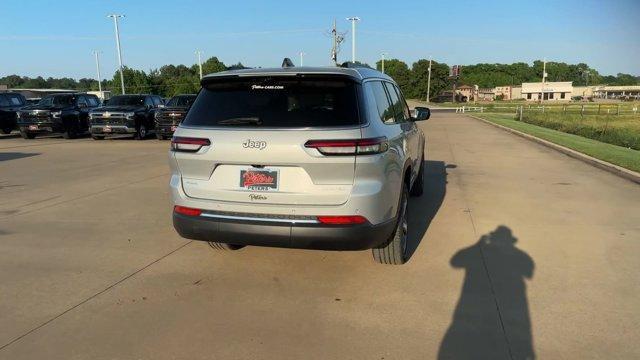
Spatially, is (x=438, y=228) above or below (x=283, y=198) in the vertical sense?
below

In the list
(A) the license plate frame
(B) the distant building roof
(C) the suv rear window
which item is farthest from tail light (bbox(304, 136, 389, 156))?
(B) the distant building roof

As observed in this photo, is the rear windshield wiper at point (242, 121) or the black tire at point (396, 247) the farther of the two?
the black tire at point (396, 247)

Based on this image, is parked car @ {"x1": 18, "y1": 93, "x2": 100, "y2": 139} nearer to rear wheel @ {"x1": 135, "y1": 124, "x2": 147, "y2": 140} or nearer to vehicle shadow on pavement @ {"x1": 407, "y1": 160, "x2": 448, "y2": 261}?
rear wheel @ {"x1": 135, "y1": 124, "x2": 147, "y2": 140}

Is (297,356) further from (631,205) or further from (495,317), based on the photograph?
(631,205)

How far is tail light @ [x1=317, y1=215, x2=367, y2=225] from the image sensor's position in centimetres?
367

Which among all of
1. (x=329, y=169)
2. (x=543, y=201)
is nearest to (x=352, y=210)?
(x=329, y=169)

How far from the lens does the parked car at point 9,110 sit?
66.7 feet

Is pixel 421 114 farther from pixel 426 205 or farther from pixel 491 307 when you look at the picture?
pixel 491 307

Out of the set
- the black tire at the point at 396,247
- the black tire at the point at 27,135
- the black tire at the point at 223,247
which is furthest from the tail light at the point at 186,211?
the black tire at the point at 27,135

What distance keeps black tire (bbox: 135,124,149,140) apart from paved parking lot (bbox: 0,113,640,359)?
11.8 metres

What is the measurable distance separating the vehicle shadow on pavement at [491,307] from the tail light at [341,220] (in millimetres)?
1007

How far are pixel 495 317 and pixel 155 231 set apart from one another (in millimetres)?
3998

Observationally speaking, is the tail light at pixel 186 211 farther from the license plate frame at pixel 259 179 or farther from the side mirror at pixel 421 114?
the side mirror at pixel 421 114

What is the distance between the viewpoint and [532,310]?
373cm
